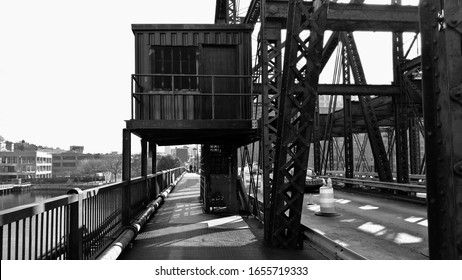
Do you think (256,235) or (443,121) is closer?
(443,121)

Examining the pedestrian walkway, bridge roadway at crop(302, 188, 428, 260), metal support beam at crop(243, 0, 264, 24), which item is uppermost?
metal support beam at crop(243, 0, 264, 24)

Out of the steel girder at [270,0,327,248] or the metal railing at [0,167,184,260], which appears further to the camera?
the steel girder at [270,0,327,248]

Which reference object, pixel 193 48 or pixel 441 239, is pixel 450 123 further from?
pixel 193 48

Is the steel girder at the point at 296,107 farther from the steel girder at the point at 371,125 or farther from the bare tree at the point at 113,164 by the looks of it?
the bare tree at the point at 113,164

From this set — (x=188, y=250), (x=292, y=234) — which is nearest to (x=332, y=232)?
(x=292, y=234)

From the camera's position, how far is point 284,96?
666cm

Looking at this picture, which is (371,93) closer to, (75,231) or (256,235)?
(256,235)

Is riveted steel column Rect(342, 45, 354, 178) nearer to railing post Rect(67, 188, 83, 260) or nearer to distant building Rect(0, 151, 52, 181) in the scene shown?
railing post Rect(67, 188, 83, 260)

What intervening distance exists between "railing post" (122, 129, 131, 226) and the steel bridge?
3 centimetres

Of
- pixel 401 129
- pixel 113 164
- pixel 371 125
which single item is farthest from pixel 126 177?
pixel 113 164

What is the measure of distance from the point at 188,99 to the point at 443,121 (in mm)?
8933

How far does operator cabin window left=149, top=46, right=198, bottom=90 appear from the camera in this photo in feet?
36.9

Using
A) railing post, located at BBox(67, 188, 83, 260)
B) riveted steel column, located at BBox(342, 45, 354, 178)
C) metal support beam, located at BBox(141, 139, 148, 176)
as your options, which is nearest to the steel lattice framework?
riveted steel column, located at BBox(342, 45, 354, 178)
